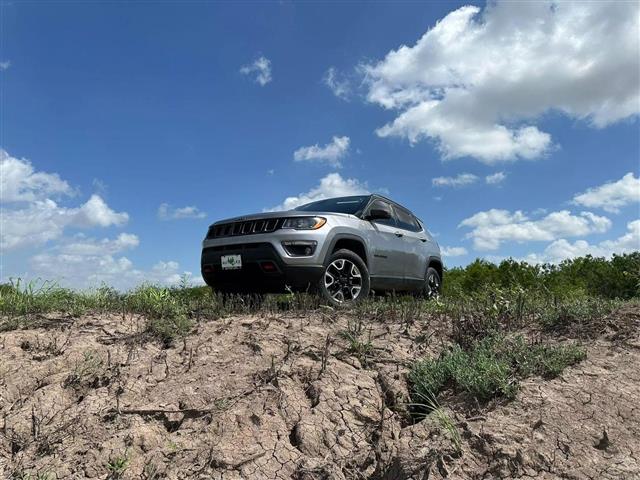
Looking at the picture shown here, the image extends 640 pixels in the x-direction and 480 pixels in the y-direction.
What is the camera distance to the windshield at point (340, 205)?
816 centimetres

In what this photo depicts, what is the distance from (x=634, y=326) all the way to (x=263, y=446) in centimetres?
363

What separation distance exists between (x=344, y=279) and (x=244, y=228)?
58.9 inches

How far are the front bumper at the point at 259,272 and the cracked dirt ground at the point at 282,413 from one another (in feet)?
5.24

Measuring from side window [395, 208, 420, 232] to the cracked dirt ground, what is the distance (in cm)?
432

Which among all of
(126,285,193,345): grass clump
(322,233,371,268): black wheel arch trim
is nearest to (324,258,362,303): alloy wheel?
(322,233,371,268): black wheel arch trim

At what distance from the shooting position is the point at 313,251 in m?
6.86

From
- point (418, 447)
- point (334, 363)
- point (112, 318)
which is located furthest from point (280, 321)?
point (418, 447)

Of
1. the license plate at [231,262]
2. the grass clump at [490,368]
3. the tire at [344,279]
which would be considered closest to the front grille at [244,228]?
the license plate at [231,262]

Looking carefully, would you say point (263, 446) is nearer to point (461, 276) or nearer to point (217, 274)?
point (217, 274)

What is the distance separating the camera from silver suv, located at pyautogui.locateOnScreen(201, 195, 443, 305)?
6828 mm

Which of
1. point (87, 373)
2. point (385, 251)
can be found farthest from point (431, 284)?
point (87, 373)

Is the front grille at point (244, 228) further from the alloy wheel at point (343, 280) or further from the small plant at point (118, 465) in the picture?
the small plant at point (118, 465)

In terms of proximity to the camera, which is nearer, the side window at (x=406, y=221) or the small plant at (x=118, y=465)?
the small plant at (x=118, y=465)

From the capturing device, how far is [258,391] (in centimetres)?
417
